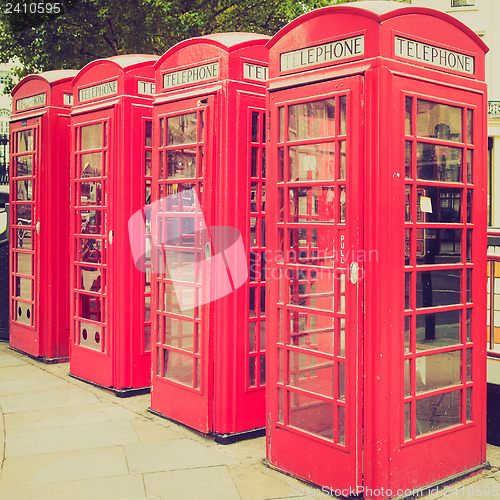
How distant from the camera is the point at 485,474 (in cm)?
410

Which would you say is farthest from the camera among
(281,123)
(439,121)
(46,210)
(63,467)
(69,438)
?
(46,210)

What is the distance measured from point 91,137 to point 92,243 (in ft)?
3.32

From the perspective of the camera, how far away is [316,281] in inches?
164

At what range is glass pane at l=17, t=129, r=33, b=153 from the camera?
24.3ft

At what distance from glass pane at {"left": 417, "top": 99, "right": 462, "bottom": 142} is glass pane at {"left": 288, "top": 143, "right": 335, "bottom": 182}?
52 cm

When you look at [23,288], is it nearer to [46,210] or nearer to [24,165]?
[46,210]

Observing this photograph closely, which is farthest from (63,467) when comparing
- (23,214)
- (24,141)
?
(24,141)

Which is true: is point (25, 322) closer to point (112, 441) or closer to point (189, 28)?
point (112, 441)

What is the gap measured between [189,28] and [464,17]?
14.4m

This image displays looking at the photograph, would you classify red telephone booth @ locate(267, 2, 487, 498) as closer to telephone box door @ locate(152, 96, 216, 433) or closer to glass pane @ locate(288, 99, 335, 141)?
glass pane @ locate(288, 99, 335, 141)

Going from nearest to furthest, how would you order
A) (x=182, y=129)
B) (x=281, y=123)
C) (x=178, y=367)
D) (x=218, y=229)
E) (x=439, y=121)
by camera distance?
(x=439, y=121) < (x=281, y=123) < (x=218, y=229) < (x=182, y=129) < (x=178, y=367)

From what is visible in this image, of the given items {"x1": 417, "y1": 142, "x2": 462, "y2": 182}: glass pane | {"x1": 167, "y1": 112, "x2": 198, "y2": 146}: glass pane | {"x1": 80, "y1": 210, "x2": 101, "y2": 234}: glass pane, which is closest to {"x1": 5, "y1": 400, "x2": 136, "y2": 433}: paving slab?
{"x1": 80, "y1": 210, "x2": 101, "y2": 234}: glass pane

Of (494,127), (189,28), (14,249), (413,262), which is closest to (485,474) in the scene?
(413,262)

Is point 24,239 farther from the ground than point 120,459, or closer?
farther from the ground
